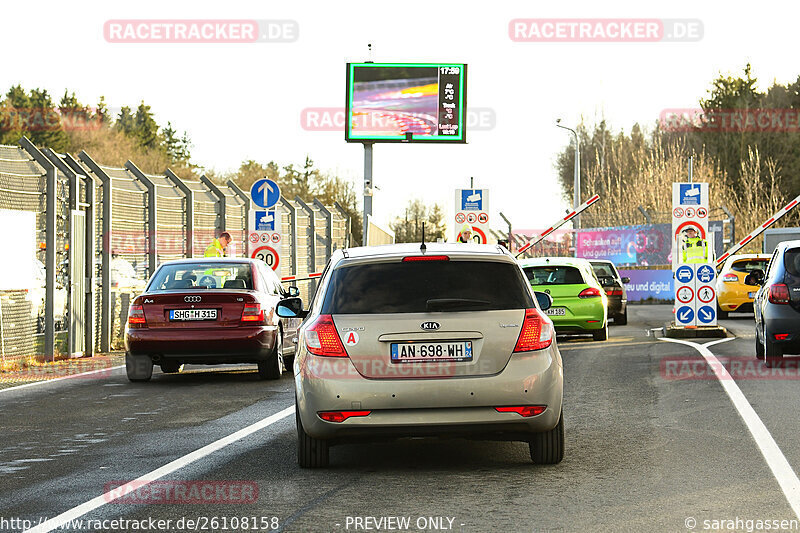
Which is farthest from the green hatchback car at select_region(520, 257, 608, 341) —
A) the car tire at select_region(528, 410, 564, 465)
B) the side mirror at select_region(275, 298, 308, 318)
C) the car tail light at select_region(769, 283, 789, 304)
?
the car tire at select_region(528, 410, 564, 465)

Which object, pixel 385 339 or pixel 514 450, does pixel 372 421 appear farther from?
Answer: pixel 514 450

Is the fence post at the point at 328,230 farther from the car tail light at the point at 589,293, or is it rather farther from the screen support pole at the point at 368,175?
the car tail light at the point at 589,293

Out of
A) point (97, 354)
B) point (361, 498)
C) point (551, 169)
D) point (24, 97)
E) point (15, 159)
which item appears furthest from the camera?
point (24, 97)

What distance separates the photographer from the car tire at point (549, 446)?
845cm

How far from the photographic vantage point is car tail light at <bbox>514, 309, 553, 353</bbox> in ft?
27.2

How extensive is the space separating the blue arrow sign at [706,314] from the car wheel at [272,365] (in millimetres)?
9698

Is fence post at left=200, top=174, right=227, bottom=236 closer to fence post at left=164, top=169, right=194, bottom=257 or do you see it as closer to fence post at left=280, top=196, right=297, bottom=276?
fence post at left=164, top=169, right=194, bottom=257

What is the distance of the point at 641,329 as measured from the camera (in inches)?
1016

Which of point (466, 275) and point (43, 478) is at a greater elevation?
point (466, 275)

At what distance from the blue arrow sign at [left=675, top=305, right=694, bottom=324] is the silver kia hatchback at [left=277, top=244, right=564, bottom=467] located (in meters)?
14.5

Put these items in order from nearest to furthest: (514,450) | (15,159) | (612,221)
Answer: (514,450) → (15,159) → (612,221)

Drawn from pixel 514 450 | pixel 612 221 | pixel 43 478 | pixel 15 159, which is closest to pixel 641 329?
pixel 15 159

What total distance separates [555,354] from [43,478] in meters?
3.46

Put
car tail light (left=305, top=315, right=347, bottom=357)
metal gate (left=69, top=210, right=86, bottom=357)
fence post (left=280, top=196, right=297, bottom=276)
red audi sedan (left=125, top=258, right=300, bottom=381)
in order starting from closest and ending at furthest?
1. car tail light (left=305, top=315, right=347, bottom=357)
2. red audi sedan (left=125, top=258, right=300, bottom=381)
3. metal gate (left=69, top=210, right=86, bottom=357)
4. fence post (left=280, top=196, right=297, bottom=276)
